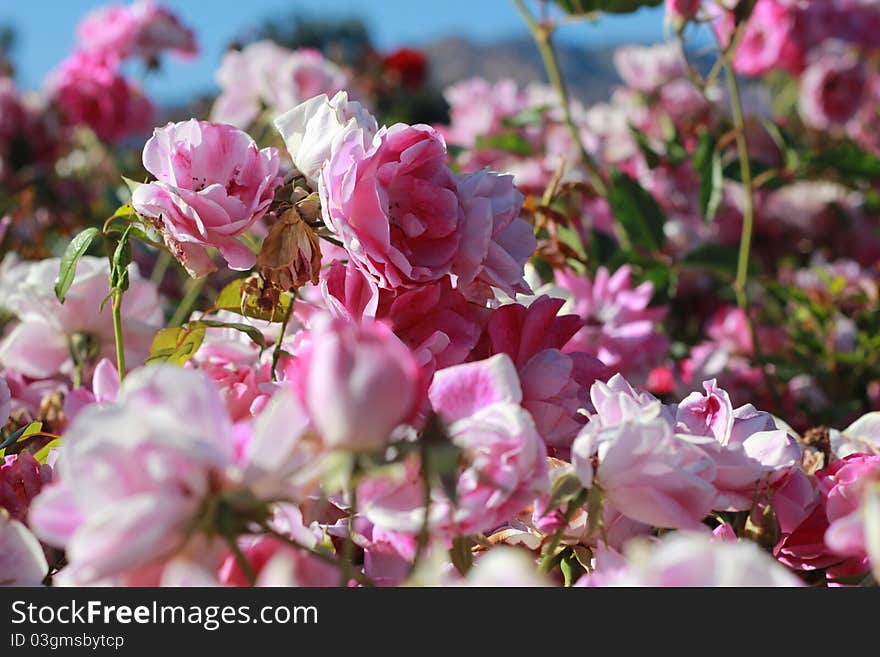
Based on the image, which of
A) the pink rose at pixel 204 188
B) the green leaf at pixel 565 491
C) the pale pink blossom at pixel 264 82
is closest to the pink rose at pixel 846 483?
the green leaf at pixel 565 491

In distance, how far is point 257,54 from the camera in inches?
66.0

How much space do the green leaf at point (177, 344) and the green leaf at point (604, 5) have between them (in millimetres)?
618

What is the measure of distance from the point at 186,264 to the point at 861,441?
1.41 feet

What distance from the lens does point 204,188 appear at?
535 mm

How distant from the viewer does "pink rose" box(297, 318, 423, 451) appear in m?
0.29

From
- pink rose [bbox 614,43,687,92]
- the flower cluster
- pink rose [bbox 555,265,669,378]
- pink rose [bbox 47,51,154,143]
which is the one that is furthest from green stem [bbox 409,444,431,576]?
pink rose [bbox 47,51,154,143]

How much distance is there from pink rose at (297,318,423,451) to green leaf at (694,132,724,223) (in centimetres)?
88

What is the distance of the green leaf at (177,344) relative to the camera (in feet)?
1.93

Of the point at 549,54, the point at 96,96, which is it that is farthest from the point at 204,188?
the point at 96,96

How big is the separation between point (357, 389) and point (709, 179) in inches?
36.8

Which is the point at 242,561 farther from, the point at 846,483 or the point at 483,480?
the point at 846,483

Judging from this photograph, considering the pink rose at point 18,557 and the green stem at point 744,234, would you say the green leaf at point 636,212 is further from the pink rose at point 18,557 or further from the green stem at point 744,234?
the pink rose at point 18,557
